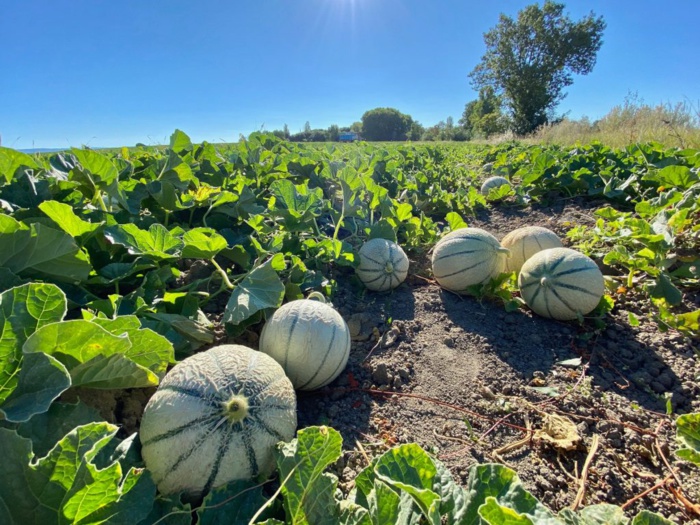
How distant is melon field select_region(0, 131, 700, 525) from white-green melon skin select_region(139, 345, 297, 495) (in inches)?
0.9

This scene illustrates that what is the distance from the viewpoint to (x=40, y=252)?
1573mm

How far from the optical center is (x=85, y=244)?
1.97m

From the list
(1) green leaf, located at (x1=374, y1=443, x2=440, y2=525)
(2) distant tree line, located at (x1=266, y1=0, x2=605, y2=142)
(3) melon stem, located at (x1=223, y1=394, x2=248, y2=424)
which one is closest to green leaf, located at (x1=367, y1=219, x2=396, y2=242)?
(3) melon stem, located at (x1=223, y1=394, x2=248, y2=424)

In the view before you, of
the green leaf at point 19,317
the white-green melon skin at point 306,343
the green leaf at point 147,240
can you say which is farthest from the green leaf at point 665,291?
the green leaf at point 19,317

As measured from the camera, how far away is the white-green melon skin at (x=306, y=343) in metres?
1.84

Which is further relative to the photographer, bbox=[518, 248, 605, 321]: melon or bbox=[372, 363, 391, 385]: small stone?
bbox=[518, 248, 605, 321]: melon

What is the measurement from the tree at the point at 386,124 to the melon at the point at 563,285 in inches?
2898

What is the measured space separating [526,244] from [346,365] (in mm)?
1855

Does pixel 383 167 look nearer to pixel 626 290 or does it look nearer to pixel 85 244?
pixel 626 290

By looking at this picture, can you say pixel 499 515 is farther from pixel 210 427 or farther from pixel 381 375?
pixel 381 375

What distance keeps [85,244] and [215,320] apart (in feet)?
2.36

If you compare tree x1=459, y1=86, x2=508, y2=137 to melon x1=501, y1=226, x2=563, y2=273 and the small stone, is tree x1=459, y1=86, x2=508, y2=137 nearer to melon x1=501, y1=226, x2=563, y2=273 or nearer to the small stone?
melon x1=501, y1=226, x2=563, y2=273

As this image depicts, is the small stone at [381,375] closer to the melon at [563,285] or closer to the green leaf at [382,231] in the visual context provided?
the melon at [563,285]

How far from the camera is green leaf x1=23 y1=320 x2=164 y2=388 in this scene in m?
1.07
